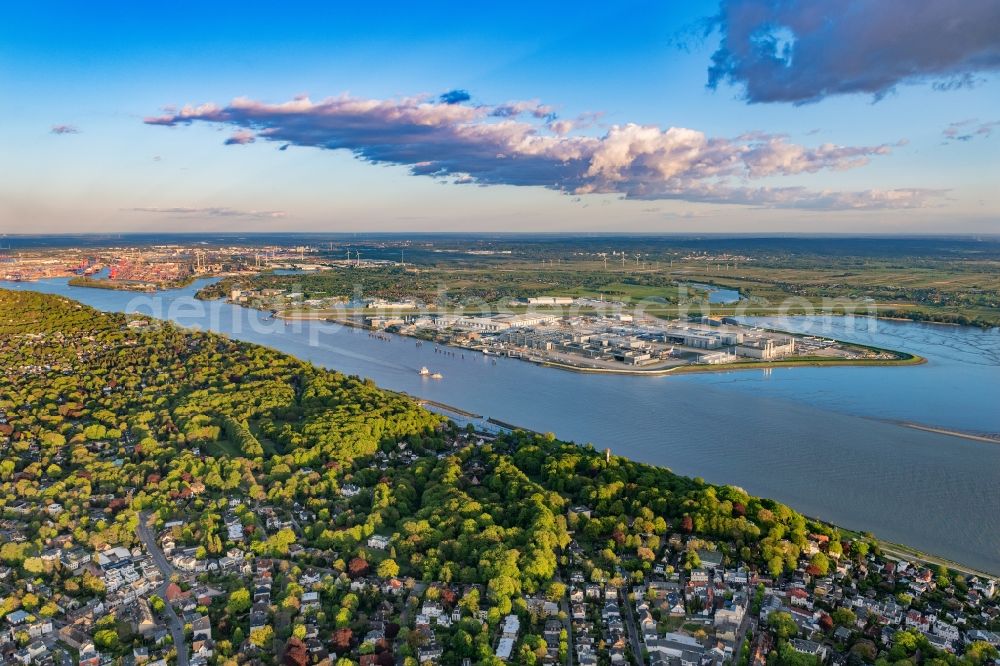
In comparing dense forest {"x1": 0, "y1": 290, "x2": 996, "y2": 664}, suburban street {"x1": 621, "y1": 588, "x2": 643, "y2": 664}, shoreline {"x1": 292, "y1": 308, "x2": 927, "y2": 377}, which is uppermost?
shoreline {"x1": 292, "y1": 308, "x2": 927, "y2": 377}

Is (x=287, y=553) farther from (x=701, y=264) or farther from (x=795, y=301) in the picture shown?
(x=701, y=264)

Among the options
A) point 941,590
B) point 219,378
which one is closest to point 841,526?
point 941,590

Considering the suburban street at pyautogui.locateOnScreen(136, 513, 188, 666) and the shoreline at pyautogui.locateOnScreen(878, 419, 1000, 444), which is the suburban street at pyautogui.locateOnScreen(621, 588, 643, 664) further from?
the shoreline at pyautogui.locateOnScreen(878, 419, 1000, 444)

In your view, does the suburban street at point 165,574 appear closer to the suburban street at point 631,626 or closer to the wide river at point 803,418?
the suburban street at point 631,626

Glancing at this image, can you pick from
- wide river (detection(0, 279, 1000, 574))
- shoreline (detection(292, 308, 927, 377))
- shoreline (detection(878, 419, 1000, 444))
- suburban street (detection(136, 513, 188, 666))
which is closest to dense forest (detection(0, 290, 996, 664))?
suburban street (detection(136, 513, 188, 666))

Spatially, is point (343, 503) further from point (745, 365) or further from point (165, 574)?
point (745, 365)

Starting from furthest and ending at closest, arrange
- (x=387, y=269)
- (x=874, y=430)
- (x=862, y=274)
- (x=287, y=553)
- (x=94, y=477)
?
(x=387, y=269) < (x=862, y=274) < (x=874, y=430) < (x=94, y=477) < (x=287, y=553)

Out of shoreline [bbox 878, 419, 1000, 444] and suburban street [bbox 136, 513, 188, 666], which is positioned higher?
shoreline [bbox 878, 419, 1000, 444]
